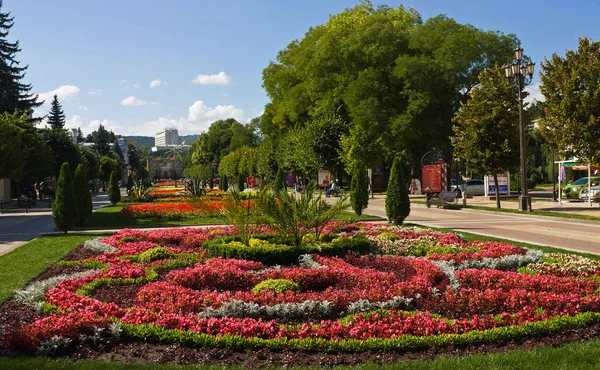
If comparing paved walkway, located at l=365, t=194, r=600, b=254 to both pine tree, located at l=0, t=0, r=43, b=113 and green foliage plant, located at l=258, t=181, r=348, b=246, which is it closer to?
green foliage plant, located at l=258, t=181, r=348, b=246

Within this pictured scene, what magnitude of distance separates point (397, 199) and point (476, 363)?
13.1 meters

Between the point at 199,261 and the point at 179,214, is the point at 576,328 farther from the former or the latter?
the point at 179,214

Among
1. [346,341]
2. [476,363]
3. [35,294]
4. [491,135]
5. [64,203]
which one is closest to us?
[476,363]

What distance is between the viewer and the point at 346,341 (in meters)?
5.64

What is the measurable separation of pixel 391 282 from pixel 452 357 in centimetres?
303

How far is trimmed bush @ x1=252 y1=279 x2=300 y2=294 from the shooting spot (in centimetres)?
788

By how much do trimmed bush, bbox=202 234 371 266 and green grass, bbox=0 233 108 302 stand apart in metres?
3.40

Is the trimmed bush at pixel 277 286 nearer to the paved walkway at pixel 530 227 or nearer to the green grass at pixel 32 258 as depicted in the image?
the green grass at pixel 32 258

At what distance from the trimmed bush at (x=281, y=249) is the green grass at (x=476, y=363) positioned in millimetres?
5368

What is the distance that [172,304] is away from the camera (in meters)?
7.03

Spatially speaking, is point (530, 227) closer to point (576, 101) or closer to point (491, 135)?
point (576, 101)

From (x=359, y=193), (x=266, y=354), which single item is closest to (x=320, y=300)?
(x=266, y=354)

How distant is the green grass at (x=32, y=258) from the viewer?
9.20 meters

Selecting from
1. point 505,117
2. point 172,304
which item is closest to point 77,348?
point 172,304
